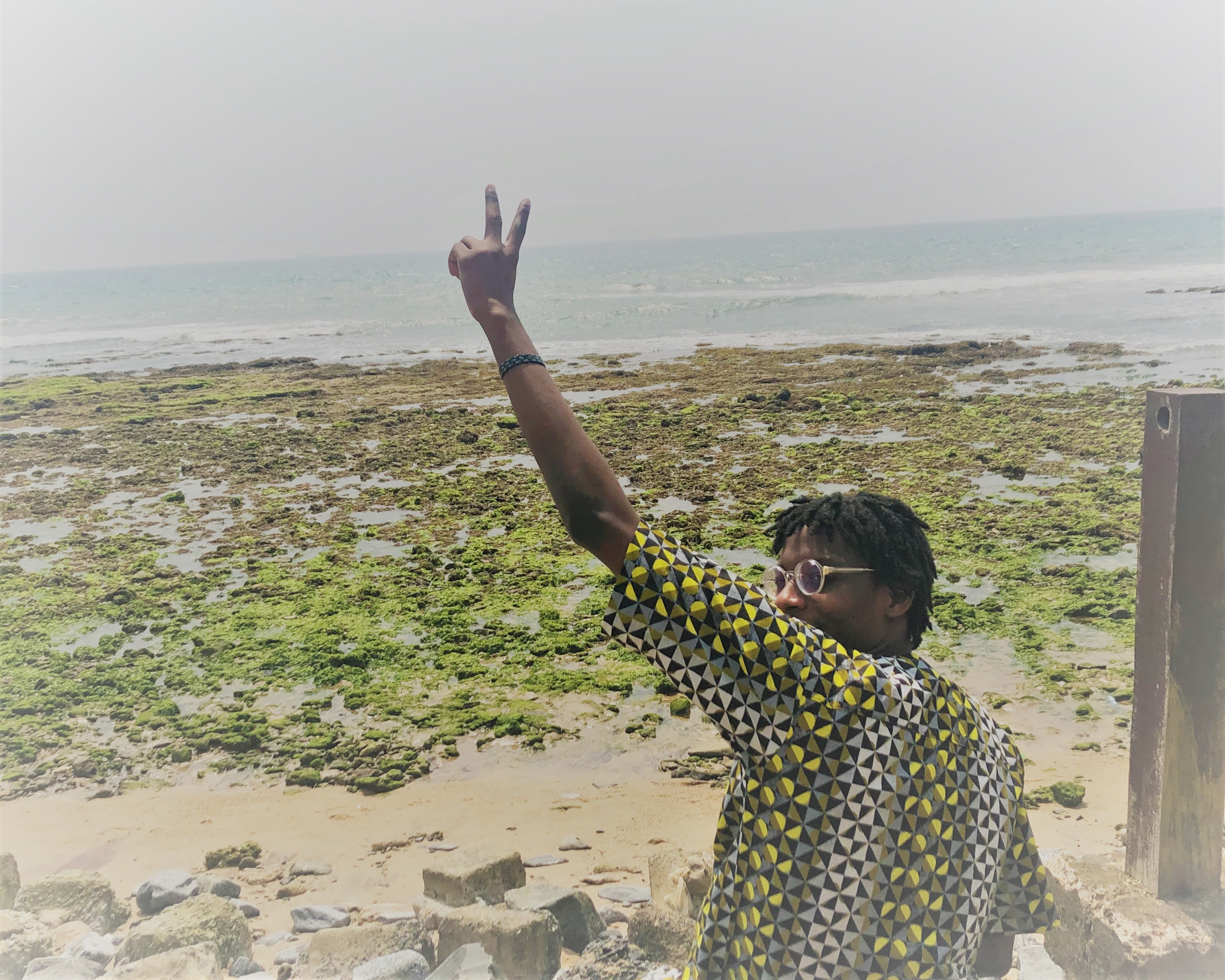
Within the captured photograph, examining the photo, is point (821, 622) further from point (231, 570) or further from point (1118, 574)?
point (231, 570)

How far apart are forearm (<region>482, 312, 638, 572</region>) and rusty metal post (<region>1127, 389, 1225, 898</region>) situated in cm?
201

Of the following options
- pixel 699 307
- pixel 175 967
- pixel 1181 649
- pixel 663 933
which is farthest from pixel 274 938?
pixel 699 307

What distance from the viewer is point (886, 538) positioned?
4.99 ft

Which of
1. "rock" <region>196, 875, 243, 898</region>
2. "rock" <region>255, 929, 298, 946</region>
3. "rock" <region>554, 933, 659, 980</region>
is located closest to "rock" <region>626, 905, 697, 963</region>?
"rock" <region>554, 933, 659, 980</region>

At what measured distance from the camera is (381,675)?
6199mm

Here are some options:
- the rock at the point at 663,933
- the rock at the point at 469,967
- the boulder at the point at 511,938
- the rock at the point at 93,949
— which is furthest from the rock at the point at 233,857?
the rock at the point at 663,933

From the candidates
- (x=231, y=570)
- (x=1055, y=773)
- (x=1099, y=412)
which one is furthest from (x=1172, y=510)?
(x=1099, y=412)

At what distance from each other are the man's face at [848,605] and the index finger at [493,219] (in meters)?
0.72

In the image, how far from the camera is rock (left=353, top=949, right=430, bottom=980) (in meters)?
3.20

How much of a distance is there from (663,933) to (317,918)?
1413 millimetres

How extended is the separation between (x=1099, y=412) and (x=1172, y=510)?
421 inches

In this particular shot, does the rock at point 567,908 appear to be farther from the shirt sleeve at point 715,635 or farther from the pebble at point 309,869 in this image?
the shirt sleeve at point 715,635

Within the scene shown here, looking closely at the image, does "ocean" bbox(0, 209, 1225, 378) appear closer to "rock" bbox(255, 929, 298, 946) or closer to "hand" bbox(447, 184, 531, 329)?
"rock" bbox(255, 929, 298, 946)

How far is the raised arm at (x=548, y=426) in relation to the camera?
50.3 inches
